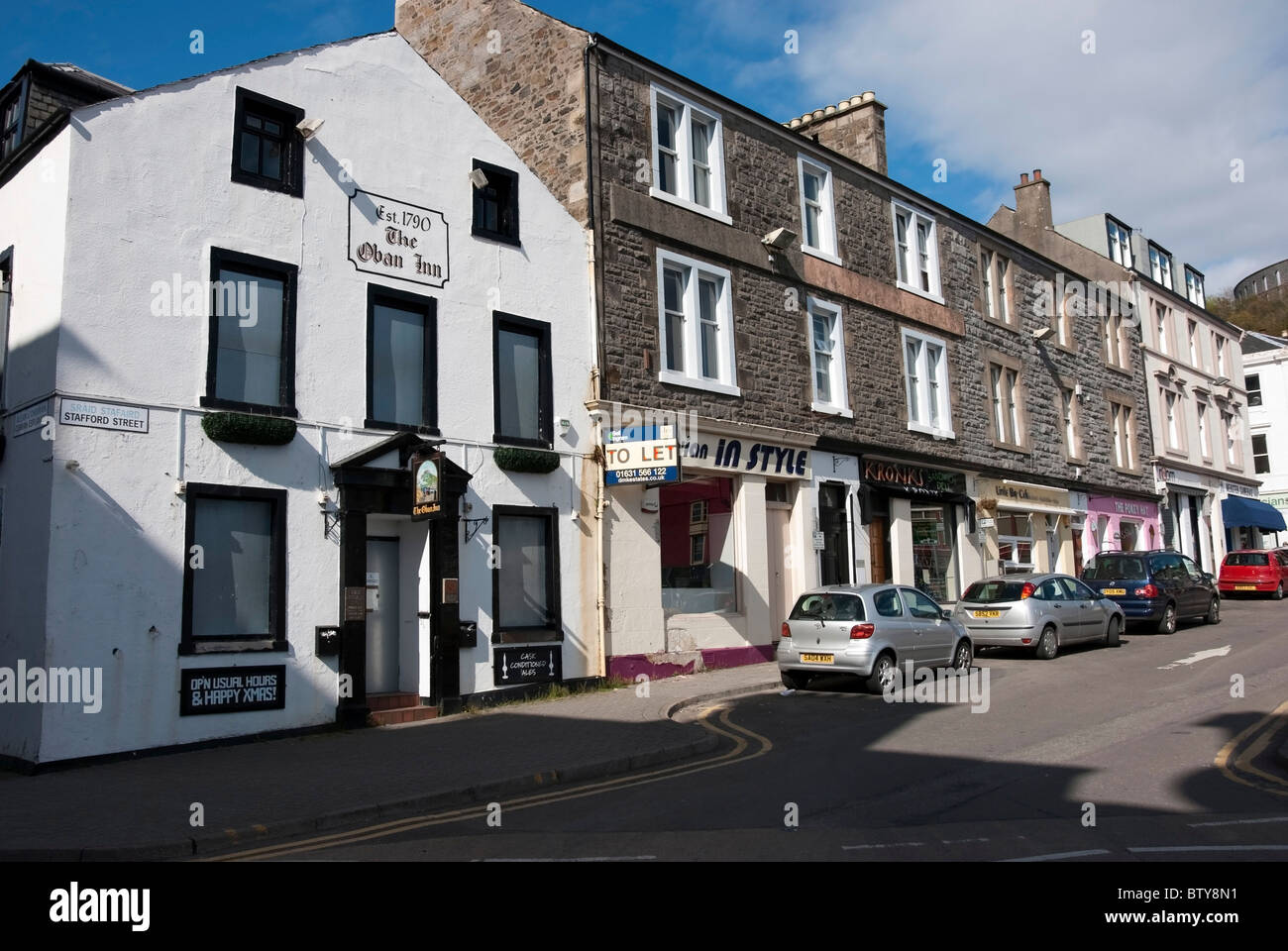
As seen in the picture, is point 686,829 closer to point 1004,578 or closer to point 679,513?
point 679,513

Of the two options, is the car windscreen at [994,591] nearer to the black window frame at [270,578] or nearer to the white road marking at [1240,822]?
the white road marking at [1240,822]

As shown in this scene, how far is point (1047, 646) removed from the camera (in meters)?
18.5

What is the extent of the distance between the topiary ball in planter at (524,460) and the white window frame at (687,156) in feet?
18.5

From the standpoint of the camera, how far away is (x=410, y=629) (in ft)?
47.6

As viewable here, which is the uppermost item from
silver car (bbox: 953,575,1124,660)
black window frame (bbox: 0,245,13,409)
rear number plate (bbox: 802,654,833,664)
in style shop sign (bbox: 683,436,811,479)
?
black window frame (bbox: 0,245,13,409)

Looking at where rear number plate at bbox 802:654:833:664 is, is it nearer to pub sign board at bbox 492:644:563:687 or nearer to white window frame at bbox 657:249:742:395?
pub sign board at bbox 492:644:563:687

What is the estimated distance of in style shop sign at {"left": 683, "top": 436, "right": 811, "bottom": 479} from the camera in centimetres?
1819

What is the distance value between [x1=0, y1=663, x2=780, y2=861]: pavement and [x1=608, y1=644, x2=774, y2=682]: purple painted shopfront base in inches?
92.5

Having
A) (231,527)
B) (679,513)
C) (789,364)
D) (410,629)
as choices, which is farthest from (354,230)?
(789,364)

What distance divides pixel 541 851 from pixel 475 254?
1072 centimetres

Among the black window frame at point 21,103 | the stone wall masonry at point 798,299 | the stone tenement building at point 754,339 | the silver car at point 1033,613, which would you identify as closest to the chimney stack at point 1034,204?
the stone wall masonry at point 798,299

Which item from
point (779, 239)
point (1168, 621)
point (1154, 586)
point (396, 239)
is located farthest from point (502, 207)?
point (1168, 621)

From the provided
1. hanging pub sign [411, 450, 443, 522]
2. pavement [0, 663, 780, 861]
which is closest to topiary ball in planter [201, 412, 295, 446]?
hanging pub sign [411, 450, 443, 522]
